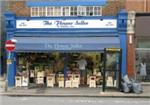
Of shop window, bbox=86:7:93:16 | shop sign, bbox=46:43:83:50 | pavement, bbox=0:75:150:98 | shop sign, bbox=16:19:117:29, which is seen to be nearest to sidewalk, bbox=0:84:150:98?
pavement, bbox=0:75:150:98

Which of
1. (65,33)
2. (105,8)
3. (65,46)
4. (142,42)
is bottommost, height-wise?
(65,46)

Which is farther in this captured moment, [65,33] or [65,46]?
[65,33]

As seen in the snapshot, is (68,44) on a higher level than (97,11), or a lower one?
lower

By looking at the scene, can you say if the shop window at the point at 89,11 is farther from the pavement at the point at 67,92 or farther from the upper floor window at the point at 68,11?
the pavement at the point at 67,92

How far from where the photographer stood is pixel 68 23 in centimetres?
2845

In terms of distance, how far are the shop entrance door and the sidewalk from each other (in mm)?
411

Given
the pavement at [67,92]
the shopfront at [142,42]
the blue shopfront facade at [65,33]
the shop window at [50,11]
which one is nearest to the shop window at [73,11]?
the blue shopfront facade at [65,33]

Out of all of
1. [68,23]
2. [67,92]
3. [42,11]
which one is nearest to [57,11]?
[42,11]

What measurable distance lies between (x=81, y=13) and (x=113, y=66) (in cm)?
491

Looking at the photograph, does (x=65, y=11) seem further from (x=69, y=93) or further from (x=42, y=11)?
(x=69, y=93)

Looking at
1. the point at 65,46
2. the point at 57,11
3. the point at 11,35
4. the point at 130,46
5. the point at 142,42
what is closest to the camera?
the point at 65,46

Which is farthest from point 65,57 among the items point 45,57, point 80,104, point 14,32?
point 80,104

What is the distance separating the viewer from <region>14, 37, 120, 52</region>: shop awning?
27.3m

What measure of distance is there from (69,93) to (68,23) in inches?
218
